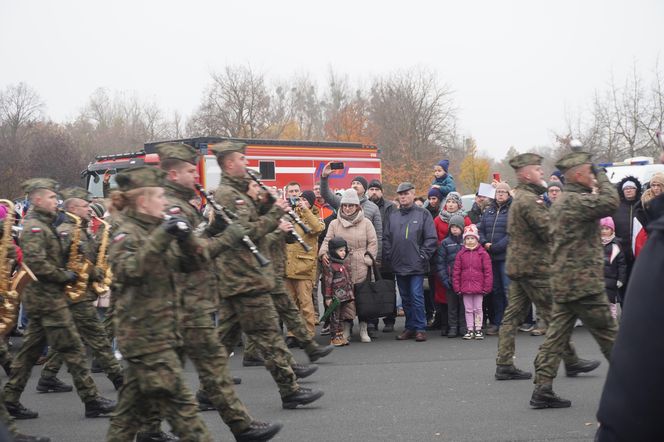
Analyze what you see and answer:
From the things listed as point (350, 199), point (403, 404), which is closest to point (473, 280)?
point (350, 199)

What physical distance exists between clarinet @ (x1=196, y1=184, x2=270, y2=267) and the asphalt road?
4.50ft

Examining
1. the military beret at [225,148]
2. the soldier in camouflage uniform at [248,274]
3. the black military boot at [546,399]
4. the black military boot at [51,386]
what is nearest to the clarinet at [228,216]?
the soldier in camouflage uniform at [248,274]

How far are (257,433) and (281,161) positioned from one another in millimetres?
16547

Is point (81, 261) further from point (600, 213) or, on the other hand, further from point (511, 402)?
point (600, 213)

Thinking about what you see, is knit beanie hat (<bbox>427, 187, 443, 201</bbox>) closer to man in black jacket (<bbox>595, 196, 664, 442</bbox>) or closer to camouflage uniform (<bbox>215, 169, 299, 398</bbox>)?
camouflage uniform (<bbox>215, 169, 299, 398</bbox>)

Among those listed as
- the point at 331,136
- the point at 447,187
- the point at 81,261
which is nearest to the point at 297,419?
the point at 81,261

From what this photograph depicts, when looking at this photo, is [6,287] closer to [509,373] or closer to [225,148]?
[225,148]

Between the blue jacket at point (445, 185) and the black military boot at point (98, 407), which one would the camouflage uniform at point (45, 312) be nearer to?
the black military boot at point (98, 407)

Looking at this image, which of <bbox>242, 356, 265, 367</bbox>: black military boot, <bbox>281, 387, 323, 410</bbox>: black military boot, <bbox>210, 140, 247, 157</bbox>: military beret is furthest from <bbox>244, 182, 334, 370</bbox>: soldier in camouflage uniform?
<bbox>210, 140, 247, 157</bbox>: military beret

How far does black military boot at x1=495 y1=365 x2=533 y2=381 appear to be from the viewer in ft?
26.7

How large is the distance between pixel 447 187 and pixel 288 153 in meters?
9.51

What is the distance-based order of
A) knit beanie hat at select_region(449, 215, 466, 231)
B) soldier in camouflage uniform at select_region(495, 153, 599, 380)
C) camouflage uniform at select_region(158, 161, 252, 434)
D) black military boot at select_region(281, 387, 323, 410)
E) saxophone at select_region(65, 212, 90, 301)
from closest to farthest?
camouflage uniform at select_region(158, 161, 252, 434) → black military boot at select_region(281, 387, 323, 410) → saxophone at select_region(65, 212, 90, 301) → soldier in camouflage uniform at select_region(495, 153, 599, 380) → knit beanie hat at select_region(449, 215, 466, 231)

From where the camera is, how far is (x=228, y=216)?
6.72 metres

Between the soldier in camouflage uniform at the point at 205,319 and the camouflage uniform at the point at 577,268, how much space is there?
2.46 metres
